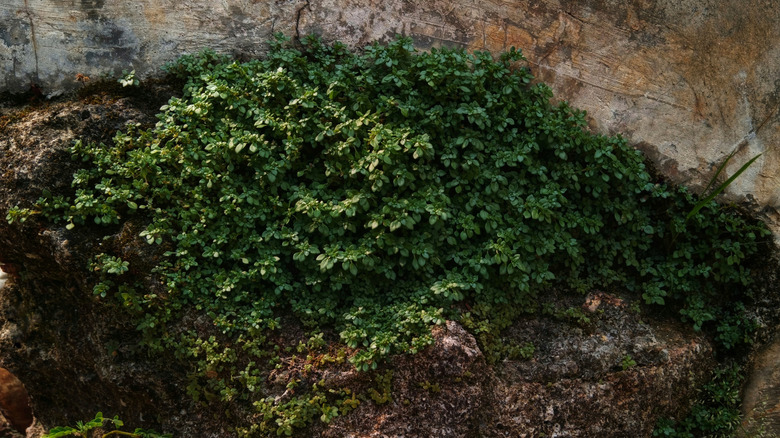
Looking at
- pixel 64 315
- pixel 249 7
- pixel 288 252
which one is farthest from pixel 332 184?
pixel 64 315

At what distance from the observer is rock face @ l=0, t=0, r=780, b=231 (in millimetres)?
4379

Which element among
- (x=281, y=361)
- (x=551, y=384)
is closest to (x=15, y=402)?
(x=281, y=361)

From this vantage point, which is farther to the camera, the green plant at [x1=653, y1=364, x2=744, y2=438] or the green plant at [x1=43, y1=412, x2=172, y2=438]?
the green plant at [x1=653, y1=364, x2=744, y2=438]

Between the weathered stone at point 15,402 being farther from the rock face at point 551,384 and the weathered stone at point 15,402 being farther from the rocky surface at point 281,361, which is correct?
the rock face at point 551,384

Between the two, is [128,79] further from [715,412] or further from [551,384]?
[715,412]

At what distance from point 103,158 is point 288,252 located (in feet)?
4.00

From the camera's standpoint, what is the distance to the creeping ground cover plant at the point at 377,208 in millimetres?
3826

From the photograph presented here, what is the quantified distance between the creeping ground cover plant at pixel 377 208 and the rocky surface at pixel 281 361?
0.41 ft

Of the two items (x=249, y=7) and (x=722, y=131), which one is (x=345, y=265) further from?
(x=722, y=131)

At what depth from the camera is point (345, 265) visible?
12.4ft

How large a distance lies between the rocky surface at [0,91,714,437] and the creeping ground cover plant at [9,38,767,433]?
4.9 inches

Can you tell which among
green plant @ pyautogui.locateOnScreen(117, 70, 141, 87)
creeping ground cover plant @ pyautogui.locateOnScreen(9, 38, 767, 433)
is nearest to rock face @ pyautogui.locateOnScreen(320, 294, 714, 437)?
creeping ground cover plant @ pyautogui.locateOnScreen(9, 38, 767, 433)

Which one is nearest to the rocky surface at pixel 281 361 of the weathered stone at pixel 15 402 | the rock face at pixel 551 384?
the rock face at pixel 551 384

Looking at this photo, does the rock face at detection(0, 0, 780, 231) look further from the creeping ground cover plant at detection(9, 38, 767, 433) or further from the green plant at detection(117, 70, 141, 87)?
the creeping ground cover plant at detection(9, 38, 767, 433)
